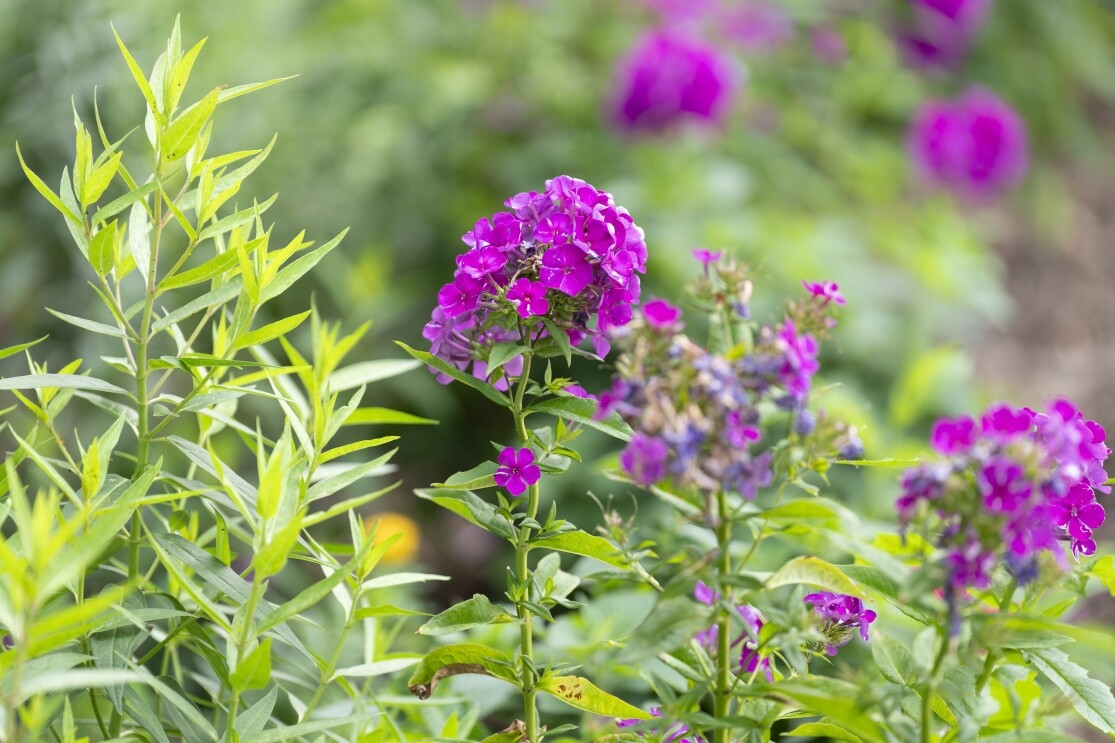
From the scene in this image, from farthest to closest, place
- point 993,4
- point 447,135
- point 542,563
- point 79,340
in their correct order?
1. point 993,4
2. point 447,135
3. point 79,340
4. point 542,563

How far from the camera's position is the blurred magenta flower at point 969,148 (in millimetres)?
3846

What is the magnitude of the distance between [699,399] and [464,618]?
350 mm

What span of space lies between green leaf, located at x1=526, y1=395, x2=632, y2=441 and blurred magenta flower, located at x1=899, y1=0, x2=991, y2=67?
3.92m

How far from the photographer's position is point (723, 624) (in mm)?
907

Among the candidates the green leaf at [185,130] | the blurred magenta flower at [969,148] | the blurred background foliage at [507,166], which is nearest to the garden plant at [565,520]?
the green leaf at [185,130]

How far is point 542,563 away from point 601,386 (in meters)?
2.17

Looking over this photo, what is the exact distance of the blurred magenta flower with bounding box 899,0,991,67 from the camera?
4320 millimetres

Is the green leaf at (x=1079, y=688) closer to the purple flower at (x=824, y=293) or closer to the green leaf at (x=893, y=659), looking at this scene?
the green leaf at (x=893, y=659)

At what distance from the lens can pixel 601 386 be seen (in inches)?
128

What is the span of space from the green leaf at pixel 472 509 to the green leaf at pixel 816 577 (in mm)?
267

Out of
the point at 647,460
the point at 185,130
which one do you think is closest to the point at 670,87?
the point at 185,130

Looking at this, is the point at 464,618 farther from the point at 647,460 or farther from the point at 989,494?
the point at 989,494

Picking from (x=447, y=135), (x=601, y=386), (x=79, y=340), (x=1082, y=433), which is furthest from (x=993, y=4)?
(x=1082, y=433)

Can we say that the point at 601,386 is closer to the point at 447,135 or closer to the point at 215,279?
the point at 447,135
